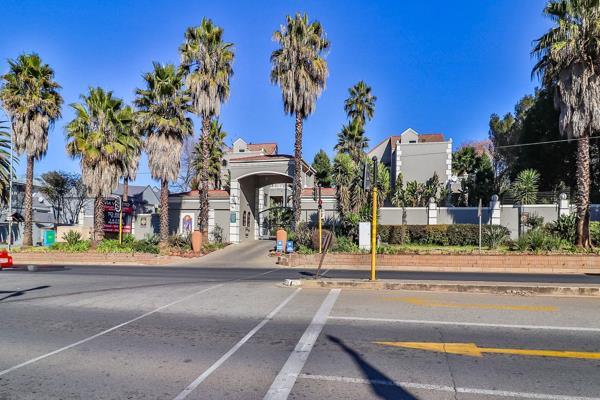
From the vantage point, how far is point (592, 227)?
23812 mm

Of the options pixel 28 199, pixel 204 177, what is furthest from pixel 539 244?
pixel 28 199

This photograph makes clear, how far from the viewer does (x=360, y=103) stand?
43906 millimetres

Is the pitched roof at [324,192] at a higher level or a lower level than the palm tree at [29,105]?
lower

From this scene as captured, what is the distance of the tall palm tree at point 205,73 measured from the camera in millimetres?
27953

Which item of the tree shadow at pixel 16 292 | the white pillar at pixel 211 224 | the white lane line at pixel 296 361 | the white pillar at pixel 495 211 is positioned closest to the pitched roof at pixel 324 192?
the white pillar at pixel 211 224

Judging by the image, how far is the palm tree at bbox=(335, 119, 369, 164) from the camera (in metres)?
42.6

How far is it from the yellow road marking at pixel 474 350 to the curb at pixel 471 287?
5328 mm

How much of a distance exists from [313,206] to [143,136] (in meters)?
13.2

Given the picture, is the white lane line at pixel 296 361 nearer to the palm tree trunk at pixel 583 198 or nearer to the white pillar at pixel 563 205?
the palm tree trunk at pixel 583 198

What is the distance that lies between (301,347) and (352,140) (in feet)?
123

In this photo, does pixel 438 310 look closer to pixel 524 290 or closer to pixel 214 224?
pixel 524 290

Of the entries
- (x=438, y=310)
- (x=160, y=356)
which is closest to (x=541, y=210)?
(x=438, y=310)

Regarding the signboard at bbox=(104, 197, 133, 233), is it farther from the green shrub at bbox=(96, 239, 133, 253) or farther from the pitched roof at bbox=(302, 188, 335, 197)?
the pitched roof at bbox=(302, 188, 335, 197)

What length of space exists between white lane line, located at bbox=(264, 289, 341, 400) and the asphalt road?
0.8 inches
